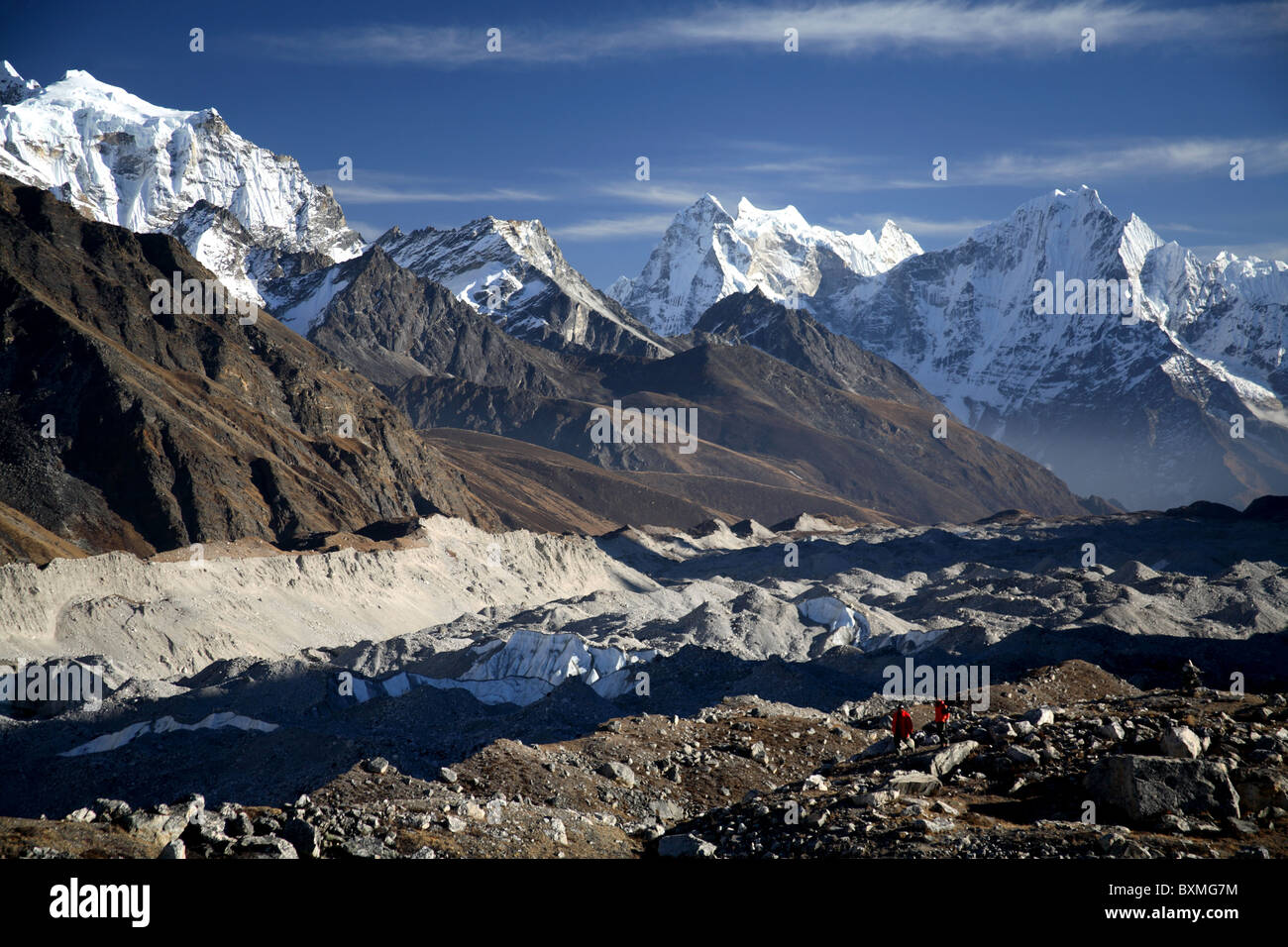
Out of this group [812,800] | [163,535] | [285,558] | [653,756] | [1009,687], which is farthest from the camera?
[163,535]

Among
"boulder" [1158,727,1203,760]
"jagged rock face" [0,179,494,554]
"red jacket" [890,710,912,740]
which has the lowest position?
"red jacket" [890,710,912,740]

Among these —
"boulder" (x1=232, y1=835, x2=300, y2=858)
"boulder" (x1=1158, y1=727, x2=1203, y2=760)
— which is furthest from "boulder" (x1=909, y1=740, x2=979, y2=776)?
"boulder" (x1=232, y1=835, x2=300, y2=858)

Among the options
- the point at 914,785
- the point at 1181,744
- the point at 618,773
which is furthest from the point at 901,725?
the point at 618,773

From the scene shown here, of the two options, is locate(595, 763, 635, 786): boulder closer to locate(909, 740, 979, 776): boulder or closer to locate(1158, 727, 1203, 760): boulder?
locate(909, 740, 979, 776): boulder

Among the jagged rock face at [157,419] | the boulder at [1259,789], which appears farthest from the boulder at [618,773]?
the jagged rock face at [157,419]

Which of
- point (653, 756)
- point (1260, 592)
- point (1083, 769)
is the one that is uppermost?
point (1083, 769)
